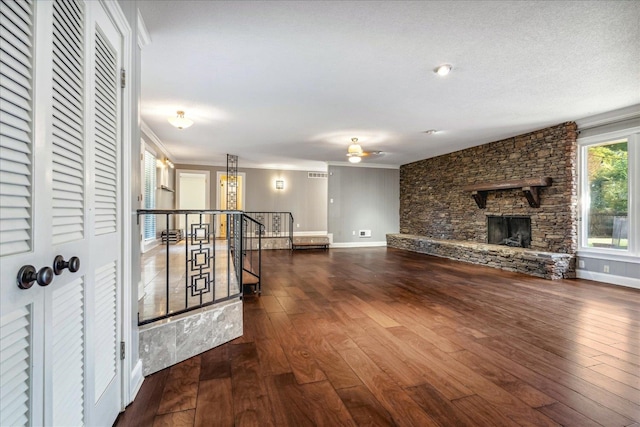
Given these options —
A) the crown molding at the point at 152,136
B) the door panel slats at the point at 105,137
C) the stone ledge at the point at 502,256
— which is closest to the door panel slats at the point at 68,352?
the door panel slats at the point at 105,137

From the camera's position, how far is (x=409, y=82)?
11.5 feet

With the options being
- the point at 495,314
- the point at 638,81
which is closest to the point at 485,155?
the point at 638,81

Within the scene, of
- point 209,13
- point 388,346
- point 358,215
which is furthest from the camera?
point 358,215

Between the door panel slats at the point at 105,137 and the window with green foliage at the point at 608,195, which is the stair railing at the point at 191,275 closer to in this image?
the door panel slats at the point at 105,137

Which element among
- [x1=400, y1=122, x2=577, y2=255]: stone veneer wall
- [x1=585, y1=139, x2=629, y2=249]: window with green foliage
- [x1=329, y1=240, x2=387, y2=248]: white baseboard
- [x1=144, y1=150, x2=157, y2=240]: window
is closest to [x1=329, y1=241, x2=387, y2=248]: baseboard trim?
[x1=329, y1=240, x2=387, y2=248]: white baseboard

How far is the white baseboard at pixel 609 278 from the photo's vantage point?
4.44m

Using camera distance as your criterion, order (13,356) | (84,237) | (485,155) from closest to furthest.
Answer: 1. (13,356)
2. (84,237)
3. (485,155)

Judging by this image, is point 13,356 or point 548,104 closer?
point 13,356

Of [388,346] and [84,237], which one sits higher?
[84,237]

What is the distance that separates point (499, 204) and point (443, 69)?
172 inches

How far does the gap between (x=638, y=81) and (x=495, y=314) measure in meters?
3.20

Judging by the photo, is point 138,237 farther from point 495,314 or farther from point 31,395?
point 495,314

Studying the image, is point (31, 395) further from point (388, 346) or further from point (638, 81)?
point (638, 81)

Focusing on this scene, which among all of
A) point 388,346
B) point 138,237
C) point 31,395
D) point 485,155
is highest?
point 485,155
